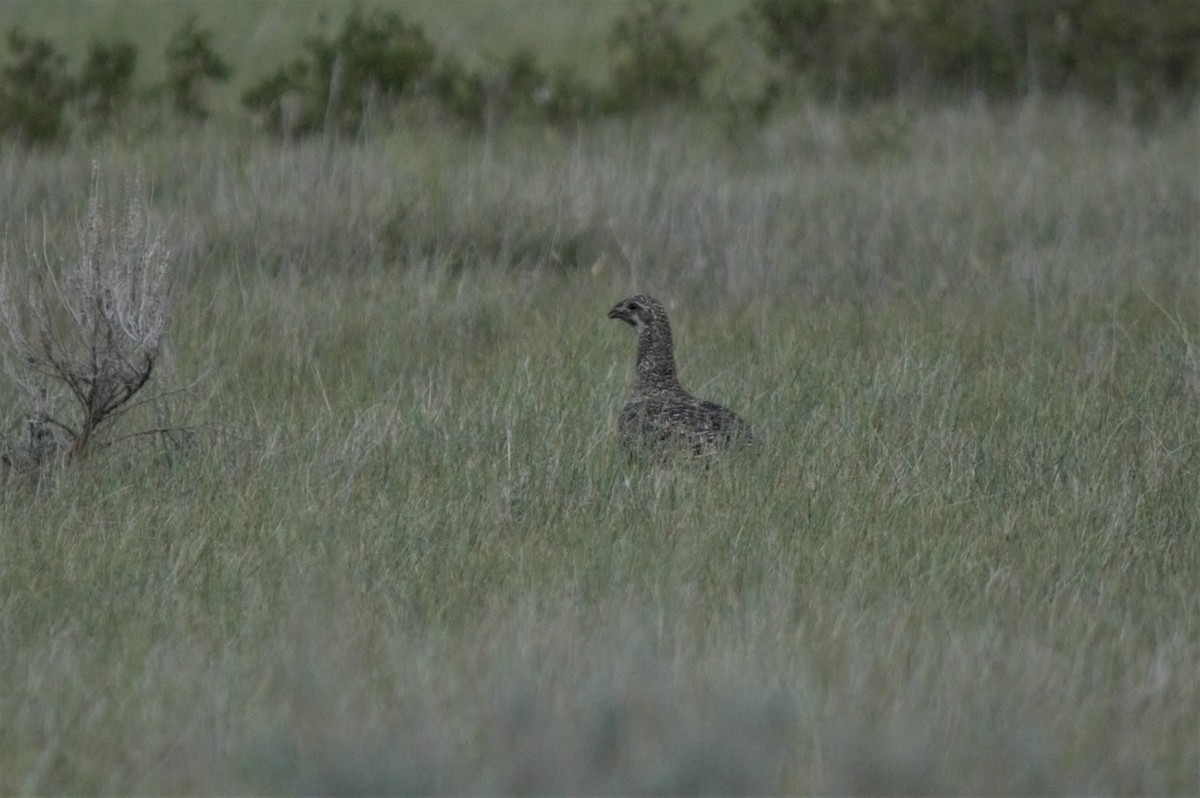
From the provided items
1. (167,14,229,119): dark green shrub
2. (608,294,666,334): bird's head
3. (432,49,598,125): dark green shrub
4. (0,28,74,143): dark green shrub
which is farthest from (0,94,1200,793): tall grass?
(432,49,598,125): dark green shrub

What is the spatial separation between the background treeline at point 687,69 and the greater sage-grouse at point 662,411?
5829 mm

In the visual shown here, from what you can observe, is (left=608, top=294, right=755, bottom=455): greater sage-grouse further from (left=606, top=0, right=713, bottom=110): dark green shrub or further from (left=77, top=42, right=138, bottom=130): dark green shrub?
(left=606, top=0, right=713, bottom=110): dark green shrub

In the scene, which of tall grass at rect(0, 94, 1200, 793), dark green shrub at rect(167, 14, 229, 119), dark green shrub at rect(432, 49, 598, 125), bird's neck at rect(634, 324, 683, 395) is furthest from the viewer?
dark green shrub at rect(432, 49, 598, 125)

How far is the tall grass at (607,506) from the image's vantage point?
11.3 feet

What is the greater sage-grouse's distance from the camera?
5855 millimetres

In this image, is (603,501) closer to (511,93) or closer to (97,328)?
(97,328)

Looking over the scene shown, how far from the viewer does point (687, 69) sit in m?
15.6

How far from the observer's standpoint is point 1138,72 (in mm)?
14805

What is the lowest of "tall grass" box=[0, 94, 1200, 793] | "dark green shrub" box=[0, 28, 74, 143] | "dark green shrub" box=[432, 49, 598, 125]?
"tall grass" box=[0, 94, 1200, 793]

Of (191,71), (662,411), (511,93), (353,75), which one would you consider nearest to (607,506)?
(662,411)

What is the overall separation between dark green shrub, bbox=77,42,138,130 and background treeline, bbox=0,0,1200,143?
2cm

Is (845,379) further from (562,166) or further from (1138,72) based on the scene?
(1138,72)

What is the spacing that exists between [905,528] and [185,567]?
2017 millimetres

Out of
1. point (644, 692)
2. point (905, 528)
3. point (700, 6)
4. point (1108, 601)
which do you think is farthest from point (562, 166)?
point (700, 6)
